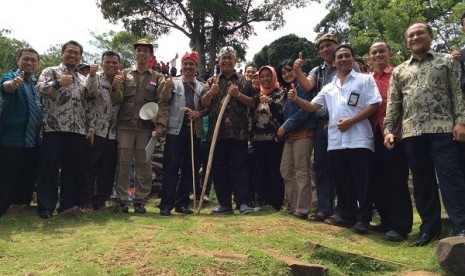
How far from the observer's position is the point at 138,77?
6312mm

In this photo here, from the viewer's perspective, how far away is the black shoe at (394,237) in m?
4.88

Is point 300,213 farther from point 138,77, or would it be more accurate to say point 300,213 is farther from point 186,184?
point 138,77

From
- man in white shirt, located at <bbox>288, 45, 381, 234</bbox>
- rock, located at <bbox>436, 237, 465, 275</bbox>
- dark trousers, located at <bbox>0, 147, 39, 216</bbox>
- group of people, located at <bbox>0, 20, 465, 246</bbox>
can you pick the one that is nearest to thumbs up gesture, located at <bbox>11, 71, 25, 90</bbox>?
group of people, located at <bbox>0, 20, 465, 246</bbox>

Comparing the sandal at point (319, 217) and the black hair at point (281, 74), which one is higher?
the black hair at point (281, 74)

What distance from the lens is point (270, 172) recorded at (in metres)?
6.43

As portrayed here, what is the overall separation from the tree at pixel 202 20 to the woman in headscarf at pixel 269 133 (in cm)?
2137

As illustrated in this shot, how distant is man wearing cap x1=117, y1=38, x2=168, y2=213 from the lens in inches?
242

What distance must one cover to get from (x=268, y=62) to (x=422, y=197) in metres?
26.0

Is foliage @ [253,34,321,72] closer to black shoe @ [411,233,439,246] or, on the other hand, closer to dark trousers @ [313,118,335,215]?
dark trousers @ [313,118,335,215]

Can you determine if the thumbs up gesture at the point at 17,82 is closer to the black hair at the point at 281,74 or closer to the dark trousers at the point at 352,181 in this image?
the black hair at the point at 281,74

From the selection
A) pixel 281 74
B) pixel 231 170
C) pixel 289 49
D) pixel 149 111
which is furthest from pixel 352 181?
pixel 289 49

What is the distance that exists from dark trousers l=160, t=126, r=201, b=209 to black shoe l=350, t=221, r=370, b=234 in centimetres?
242

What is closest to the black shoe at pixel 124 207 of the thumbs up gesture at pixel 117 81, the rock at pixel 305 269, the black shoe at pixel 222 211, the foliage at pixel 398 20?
the black shoe at pixel 222 211

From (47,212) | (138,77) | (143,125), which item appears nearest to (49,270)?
(47,212)
